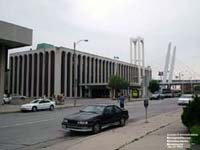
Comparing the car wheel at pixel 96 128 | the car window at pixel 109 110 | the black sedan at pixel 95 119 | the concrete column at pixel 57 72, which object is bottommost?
the car wheel at pixel 96 128

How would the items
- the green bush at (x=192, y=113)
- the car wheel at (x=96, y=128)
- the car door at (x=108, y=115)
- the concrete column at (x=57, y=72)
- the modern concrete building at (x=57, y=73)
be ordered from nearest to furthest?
the green bush at (x=192, y=113) → the car wheel at (x=96, y=128) → the car door at (x=108, y=115) → the concrete column at (x=57, y=72) → the modern concrete building at (x=57, y=73)

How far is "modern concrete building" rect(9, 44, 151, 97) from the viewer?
92500 millimetres

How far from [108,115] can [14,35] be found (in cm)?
2798

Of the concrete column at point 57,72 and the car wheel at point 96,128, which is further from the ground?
the concrete column at point 57,72

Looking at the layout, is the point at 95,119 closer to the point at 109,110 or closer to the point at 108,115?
the point at 108,115

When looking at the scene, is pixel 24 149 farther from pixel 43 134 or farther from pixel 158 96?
pixel 158 96

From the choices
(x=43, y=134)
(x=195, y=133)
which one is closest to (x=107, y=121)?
(x=43, y=134)

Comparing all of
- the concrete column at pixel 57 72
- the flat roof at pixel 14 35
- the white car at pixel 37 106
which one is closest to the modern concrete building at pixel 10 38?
the flat roof at pixel 14 35

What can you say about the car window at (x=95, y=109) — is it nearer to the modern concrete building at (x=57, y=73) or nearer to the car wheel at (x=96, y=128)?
the car wheel at (x=96, y=128)

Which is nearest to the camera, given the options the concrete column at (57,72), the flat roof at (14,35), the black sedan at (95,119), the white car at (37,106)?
the black sedan at (95,119)

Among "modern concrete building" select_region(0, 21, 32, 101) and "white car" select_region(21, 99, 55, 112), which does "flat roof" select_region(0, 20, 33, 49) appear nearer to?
"modern concrete building" select_region(0, 21, 32, 101)

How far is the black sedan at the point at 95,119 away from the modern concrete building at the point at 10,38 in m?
26.0


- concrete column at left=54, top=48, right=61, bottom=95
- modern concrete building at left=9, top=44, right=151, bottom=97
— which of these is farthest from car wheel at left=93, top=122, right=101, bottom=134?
concrete column at left=54, top=48, right=61, bottom=95

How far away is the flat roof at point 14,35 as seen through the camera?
4103 centimetres
